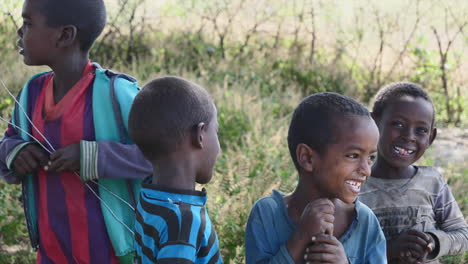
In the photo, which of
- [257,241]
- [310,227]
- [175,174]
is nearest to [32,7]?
[175,174]

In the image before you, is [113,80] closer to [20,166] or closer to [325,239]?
[20,166]

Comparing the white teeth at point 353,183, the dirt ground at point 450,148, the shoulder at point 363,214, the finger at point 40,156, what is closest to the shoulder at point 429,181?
the shoulder at point 363,214

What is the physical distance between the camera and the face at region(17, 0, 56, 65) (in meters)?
2.55

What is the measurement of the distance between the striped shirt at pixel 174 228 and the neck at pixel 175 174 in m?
0.03

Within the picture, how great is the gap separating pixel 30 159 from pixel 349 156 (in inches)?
47.5

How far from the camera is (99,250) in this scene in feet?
8.39

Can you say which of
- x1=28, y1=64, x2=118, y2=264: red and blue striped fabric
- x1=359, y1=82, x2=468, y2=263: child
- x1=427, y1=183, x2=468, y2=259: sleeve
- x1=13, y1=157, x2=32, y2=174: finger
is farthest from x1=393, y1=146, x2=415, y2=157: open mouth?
x1=13, y1=157, x2=32, y2=174: finger

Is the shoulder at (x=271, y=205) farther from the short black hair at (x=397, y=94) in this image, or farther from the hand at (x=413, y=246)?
the short black hair at (x=397, y=94)

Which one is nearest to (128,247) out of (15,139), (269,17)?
(15,139)

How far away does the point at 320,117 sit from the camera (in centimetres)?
220

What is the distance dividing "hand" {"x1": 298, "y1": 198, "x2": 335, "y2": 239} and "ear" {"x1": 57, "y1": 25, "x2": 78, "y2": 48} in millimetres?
1155

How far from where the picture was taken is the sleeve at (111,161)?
243cm

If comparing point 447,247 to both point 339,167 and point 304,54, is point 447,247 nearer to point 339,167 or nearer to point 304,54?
point 339,167

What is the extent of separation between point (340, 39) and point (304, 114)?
639 cm
